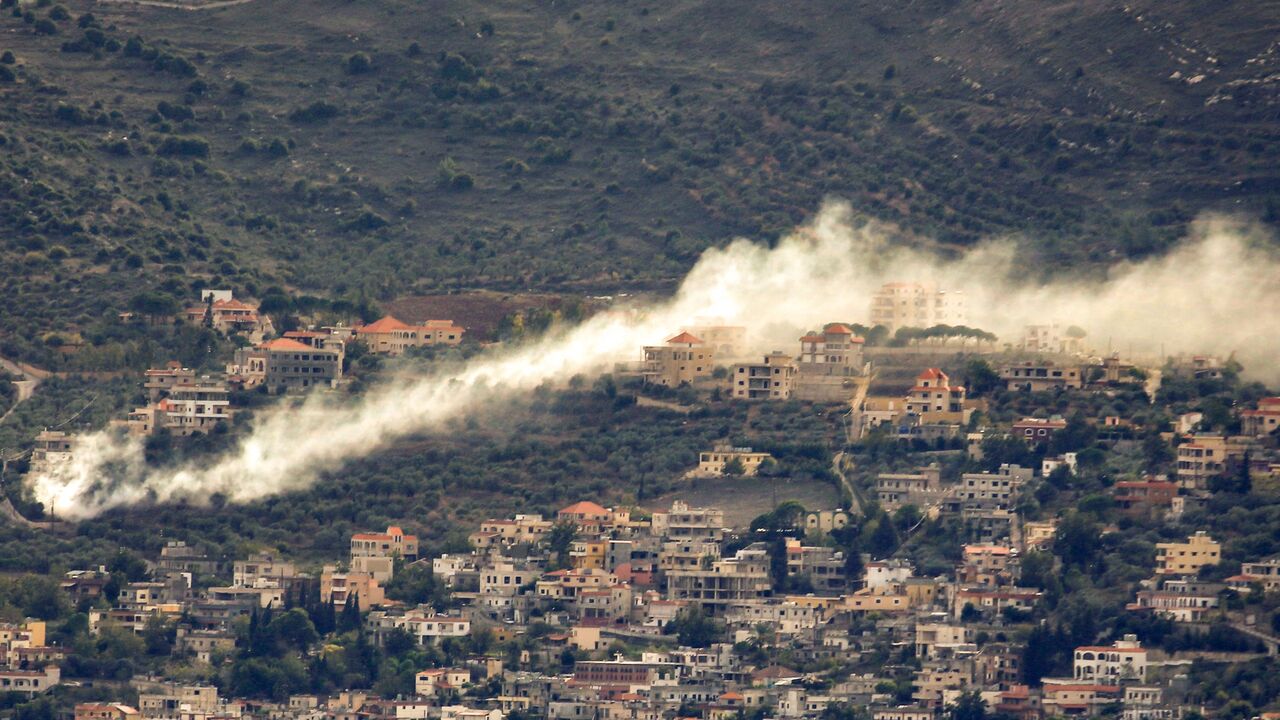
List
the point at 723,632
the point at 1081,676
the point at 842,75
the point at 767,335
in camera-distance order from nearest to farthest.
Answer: the point at 1081,676 < the point at 723,632 < the point at 767,335 < the point at 842,75

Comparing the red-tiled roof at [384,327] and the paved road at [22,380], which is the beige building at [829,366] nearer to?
the red-tiled roof at [384,327]

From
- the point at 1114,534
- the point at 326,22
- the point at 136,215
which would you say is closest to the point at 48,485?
the point at 136,215

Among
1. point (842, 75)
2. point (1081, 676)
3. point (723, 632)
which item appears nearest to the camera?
point (1081, 676)

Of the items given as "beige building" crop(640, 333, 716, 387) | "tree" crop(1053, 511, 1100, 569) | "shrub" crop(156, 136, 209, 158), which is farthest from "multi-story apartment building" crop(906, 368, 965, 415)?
"shrub" crop(156, 136, 209, 158)

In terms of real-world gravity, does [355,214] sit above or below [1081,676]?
above

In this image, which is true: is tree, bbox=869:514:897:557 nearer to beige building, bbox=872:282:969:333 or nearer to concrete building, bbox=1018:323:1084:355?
concrete building, bbox=1018:323:1084:355

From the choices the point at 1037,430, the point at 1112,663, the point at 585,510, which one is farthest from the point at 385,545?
the point at 1112,663

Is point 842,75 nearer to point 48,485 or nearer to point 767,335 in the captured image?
point 767,335

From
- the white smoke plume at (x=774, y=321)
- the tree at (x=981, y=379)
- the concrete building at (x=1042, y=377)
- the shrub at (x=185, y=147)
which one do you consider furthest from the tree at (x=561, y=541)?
the shrub at (x=185, y=147)
